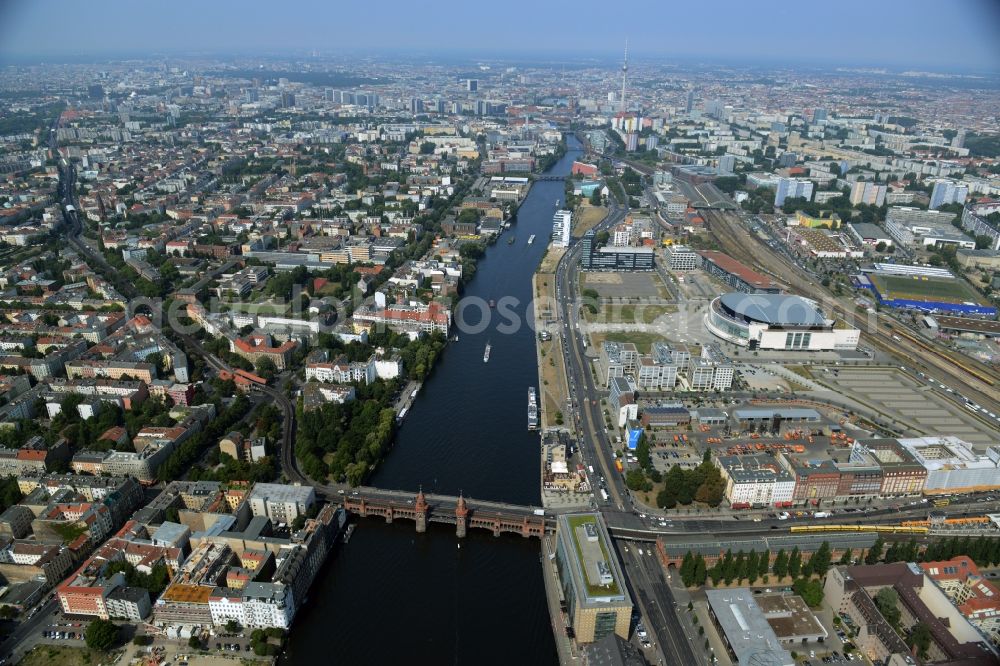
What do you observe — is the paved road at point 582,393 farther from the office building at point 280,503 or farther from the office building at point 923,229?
the office building at point 923,229

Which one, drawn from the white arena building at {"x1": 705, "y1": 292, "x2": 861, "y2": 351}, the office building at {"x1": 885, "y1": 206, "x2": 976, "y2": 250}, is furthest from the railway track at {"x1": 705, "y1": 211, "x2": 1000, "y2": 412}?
the office building at {"x1": 885, "y1": 206, "x2": 976, "y2": 250}

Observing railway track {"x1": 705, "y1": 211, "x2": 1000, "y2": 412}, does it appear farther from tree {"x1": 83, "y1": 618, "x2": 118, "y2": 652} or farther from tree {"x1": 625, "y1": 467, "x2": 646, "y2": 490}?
tree {"x1": 83, "y1": 618, "x2": 118, "y2": 652}

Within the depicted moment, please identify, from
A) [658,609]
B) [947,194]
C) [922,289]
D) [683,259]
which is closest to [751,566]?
[658,609]

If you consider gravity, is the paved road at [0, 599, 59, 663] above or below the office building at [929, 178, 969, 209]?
below

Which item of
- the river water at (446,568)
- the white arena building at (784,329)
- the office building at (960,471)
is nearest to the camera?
the river water at (446,568)

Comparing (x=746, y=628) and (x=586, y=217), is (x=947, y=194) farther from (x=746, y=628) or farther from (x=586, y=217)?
(x=746, y=628)

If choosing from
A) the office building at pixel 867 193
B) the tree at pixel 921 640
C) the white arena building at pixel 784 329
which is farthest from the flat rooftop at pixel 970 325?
the office building at pixel 867 193
